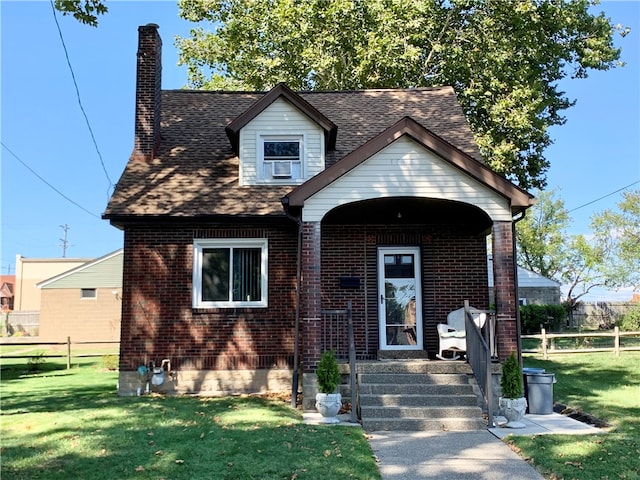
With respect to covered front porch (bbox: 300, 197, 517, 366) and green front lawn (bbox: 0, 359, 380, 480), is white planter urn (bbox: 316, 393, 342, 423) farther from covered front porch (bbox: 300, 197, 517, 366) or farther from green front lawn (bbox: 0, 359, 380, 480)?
covered front porch (bbox: 300, 197, 517, 366)

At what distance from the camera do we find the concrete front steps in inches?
328

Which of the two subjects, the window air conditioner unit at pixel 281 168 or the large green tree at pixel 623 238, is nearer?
the window air conditioner unit at pixel 281 168

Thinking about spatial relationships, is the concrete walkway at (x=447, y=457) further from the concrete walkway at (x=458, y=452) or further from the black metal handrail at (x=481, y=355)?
the black metal handrail at (x=481, y=355)

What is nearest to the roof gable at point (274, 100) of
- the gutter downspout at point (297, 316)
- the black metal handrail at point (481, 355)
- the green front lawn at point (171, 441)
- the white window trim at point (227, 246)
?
the white window trim at point (227, 246)

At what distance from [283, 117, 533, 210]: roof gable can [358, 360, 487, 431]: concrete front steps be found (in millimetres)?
3152

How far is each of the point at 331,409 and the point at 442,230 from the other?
5.05 meters

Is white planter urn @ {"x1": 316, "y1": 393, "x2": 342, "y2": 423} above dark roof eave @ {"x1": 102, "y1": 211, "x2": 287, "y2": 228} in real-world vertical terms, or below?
below

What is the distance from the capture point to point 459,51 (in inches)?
838

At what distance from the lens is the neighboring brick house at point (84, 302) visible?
2841 centimetres

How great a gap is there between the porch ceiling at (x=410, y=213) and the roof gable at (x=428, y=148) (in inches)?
25.5

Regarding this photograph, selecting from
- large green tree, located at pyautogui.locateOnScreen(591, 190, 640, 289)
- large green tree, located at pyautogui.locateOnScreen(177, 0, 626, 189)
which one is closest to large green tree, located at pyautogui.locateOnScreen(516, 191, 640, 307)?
large green tree, located at pyautogui.locateOnScreen(591, 190, 640, 289)

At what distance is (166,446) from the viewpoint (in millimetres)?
6688

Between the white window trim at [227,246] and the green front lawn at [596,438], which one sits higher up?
the white window trim at [227,246]

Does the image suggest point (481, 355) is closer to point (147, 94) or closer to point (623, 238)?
point (147, 94)
